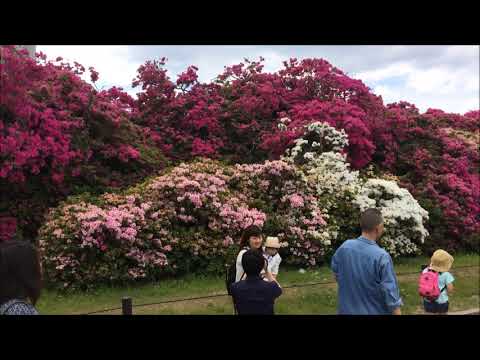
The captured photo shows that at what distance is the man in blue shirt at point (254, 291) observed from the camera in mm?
3332

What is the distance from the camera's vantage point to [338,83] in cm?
1161

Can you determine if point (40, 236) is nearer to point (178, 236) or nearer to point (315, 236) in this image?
point (178, 236)

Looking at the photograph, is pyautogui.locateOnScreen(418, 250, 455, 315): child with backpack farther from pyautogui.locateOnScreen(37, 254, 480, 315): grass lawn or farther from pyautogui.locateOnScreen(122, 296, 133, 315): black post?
pyautogui.locateOnScreen(122, 296, 133, 315): black post

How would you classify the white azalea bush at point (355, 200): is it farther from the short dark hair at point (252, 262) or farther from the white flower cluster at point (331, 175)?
the short dark hair at point (252, 262)

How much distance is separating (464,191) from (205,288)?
691 centimetres

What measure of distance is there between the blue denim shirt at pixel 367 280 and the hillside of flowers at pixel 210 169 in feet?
13.7

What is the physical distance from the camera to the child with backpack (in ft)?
13.9

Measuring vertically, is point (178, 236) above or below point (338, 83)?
below

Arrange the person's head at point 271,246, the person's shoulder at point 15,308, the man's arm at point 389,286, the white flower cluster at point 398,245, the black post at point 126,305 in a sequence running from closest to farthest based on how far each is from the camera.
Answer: the person's shoulder at point 15,308
the man's arm at point 389,286
the black post at point 126,305
the person's head at point 271,246
the white flower cluster at point 398,245

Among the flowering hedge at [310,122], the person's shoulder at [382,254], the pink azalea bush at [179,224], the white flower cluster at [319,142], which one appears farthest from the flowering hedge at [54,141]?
the person's shoulder at [382,254]

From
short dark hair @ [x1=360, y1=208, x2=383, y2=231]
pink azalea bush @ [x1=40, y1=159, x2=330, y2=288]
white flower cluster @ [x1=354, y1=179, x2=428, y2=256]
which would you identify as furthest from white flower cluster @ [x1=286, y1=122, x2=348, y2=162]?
short dark hair @ [x1=360, y1=208, x2=383, y2=231]

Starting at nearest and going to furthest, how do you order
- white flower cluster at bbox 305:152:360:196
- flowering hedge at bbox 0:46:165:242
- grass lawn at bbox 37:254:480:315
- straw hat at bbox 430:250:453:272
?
straw hat at bbox 430:250:453:272 → grass lawn at bbox 37:254:480:315 → flowering hedge at bbox 0:46:165:242 → white flower cluster at bbox 305:152:360:196

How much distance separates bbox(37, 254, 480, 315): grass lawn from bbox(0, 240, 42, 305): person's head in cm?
319

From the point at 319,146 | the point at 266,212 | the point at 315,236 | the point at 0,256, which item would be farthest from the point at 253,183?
the point at 0,256
